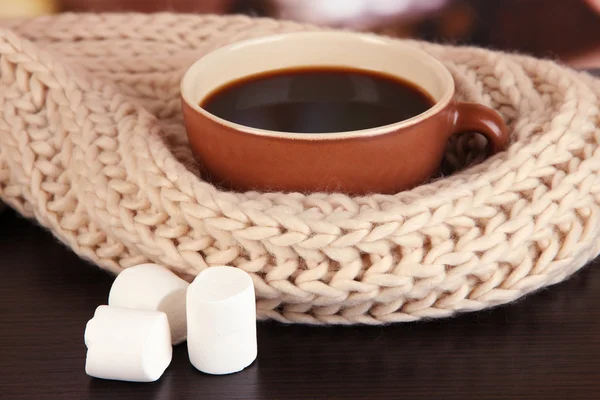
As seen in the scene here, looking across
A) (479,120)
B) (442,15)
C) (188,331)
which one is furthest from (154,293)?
(442,15)

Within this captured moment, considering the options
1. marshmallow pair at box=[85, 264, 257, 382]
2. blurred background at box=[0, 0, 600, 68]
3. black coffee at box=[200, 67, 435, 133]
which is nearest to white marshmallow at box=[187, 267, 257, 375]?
marshmallow pair at box=[85, 264, 257, 382]

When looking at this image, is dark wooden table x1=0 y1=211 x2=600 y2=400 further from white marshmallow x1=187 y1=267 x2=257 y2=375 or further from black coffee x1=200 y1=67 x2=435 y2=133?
black coffee x1=200 y1=67 x2=435 y2=133

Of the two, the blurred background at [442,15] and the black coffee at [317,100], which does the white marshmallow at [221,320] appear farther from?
the blurred background at [442,15]

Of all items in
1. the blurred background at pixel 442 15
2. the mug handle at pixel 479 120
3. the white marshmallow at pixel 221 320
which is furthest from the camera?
the blurred background at pixel 442 15

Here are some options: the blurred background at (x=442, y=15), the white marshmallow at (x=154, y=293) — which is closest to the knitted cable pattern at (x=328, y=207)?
the white marshmallow at (x=154, y=293)

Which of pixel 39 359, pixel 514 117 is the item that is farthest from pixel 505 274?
pixel 39 359

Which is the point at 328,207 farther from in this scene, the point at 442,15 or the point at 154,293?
the point at 442,15
